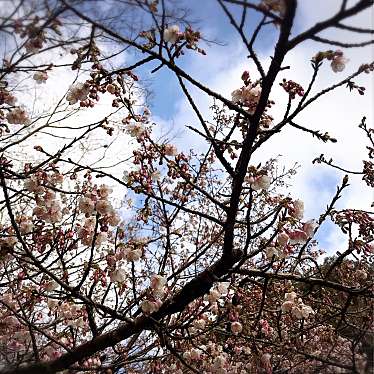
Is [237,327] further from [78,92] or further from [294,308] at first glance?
[78,92]

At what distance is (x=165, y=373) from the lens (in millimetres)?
4793

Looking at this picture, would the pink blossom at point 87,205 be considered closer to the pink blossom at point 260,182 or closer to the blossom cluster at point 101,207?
the blossom cluster at point 101,207

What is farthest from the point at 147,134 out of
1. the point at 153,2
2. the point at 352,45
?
the point at 352,45

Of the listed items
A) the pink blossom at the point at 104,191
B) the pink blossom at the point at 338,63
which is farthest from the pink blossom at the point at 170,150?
the pink blossom at the point at 338,63

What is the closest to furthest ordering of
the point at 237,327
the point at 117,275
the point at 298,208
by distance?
the point at 298,208 < the point at 117,275 < the point at 237,327

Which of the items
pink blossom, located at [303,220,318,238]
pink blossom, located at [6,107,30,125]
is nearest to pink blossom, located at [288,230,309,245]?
pink blossom, located at [303,220,318,238]

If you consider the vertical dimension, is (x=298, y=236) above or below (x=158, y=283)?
below

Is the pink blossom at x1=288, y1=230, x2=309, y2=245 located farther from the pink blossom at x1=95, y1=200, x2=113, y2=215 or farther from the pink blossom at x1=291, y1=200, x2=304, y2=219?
the pink blossom at x1=95, y1=200, x2=113, y2=215

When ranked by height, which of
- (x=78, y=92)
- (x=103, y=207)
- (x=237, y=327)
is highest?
(x=78, y=92)

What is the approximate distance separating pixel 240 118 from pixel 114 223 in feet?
4.52

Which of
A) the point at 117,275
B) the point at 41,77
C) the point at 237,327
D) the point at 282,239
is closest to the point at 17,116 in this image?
the point at 41,77

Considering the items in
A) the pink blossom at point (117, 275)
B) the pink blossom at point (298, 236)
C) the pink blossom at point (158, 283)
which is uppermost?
the pink blossom at point (117, 275)

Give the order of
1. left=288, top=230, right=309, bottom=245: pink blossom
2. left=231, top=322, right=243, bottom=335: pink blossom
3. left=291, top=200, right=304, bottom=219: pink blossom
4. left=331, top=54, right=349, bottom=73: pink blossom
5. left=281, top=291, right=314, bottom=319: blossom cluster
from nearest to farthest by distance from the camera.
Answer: left=331, top=54, right=349, bottom=73: pink blossom < left=291, top=200, right=304, bottom=219: pink blossom < left=288, top=230, right=309, bottom=245: pink blossom < left=281, top=291, right=314, bottom=319: blossom cluster < left=231, top=322, right=243, bottom=335: pink blossom

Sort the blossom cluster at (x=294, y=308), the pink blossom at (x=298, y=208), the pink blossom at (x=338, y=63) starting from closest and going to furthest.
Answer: the pink blossom at (x=338, y=63)
the pink blossom at (x=298, y=208)
the blossom cluster at (x=294, y=308)
